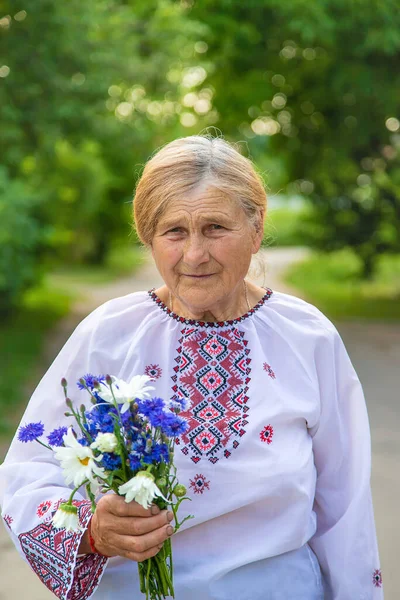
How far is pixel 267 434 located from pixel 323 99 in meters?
10.7

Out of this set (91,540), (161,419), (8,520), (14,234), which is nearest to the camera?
(161,419)

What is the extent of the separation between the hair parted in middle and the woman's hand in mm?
709

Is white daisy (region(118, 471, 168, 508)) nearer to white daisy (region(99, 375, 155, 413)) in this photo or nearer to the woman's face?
white daisy (region(99, 375, 155, 413))

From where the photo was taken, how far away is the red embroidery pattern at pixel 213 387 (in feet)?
6.84

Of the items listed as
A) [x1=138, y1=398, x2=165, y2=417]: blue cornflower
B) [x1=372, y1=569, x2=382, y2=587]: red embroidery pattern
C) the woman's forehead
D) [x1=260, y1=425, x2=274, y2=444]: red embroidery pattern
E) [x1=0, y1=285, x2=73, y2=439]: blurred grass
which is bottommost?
[x1=0, y1=285, x2=73, y2=439]: blurred grass

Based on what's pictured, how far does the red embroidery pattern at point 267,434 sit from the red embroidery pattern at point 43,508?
525 millimetres

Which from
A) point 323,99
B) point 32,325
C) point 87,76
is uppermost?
point 87,76

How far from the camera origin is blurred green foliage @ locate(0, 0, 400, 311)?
28.9 ft

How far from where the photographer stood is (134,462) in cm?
165

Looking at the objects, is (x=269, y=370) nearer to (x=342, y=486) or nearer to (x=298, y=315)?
(x=298, y=315)

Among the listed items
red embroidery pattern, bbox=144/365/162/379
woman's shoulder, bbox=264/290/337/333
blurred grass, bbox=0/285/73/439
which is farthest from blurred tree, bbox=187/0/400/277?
red embroidery pattern, bbox=144/365/162/379

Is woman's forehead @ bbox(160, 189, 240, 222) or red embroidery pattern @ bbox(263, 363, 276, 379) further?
red embroidery pattern @ bbox(263, 363, 276, 379)

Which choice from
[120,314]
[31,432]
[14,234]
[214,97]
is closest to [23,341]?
[14,234]

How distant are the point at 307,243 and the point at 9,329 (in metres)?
4.98
